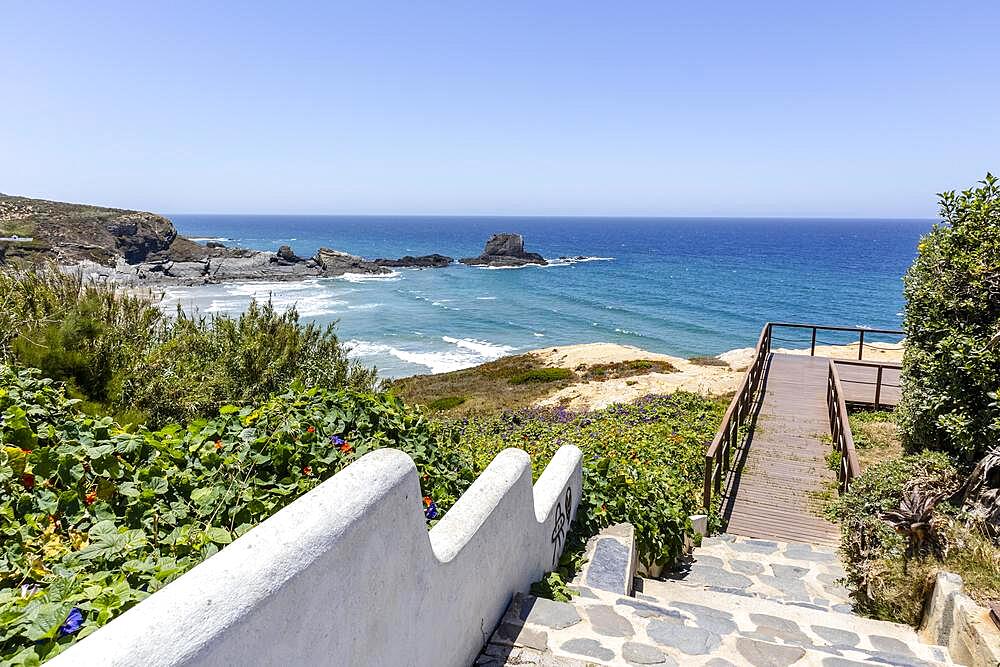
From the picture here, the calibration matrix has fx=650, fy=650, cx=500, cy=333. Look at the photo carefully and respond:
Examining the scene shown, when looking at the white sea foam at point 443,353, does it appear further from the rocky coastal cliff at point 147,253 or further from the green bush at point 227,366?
the rocky coastal cliff at point 147,253

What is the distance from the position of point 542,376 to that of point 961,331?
63.0ft

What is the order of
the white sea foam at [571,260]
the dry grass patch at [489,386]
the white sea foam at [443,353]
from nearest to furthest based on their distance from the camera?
the dry grass patch at [489,386], the white sea foam at [443,353], the white sea foam at [571,260]

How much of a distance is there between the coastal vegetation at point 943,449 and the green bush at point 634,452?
159cm

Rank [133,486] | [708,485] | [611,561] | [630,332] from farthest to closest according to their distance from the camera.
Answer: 1. [630,332]
2. [708,485]
3. [611,561]
4. [133,486]

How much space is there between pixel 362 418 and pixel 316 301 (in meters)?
49.0

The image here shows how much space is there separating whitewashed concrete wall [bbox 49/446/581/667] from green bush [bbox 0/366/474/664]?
28 cm

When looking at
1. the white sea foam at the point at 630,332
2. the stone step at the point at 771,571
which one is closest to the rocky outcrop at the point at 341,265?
the white sea foam at the point at 630,332

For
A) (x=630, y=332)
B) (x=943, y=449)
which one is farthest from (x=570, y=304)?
(x=943, y=449)

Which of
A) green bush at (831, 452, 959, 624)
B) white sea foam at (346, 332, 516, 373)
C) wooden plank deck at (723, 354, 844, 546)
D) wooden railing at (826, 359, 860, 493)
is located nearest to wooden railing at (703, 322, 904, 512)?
wooden railing at (826, 359, 860, 493)

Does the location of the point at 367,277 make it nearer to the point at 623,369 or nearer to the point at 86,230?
the point at 86,230

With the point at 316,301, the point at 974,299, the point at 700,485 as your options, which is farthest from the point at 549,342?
the point at 974,299

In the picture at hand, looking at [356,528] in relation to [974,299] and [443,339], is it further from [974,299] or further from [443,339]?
[443,339]

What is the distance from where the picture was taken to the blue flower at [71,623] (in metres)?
1.79

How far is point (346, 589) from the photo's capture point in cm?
197
